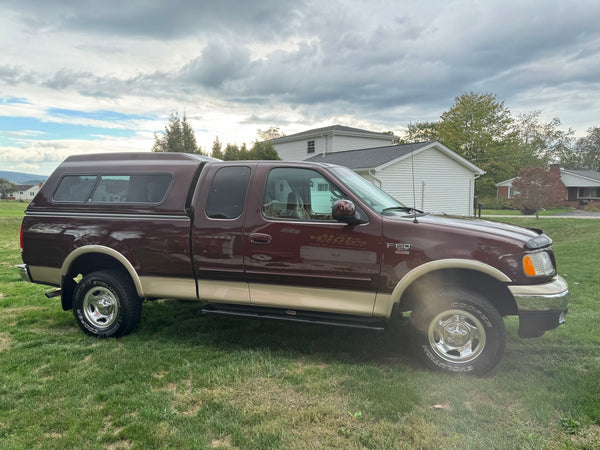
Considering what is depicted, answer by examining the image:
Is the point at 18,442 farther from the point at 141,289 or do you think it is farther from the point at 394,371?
the point at 394,371

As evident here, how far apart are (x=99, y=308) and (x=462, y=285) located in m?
4.03

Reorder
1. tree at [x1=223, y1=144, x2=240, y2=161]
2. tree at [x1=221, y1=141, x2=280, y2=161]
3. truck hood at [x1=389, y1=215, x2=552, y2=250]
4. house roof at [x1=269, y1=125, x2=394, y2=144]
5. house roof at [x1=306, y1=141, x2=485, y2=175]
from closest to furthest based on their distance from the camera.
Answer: truck hood at [x1=389, y1=215, x2=552, y2=250] < house roof at [x1=306, y1=141, x2=485, y2=175] < tree at [x1=221, y1=141, x2=280, y2=161] < tree at [x1=223, y1=144, x2=240, y2=161] < house roof at [x1=269, y1=125, x2=394, y2=144]

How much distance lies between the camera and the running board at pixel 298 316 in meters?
4.03

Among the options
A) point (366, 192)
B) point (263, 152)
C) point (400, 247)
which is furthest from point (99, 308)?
point (263, 152)

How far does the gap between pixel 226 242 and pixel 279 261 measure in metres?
0.60

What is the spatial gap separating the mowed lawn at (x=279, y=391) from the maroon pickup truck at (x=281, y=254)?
0.44 m

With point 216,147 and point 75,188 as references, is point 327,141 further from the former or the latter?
point 75,188

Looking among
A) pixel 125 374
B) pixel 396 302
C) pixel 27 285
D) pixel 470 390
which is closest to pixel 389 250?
pixel 396 302

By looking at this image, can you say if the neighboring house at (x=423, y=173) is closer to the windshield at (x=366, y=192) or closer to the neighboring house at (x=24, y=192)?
the windshield at (x=366, y=192)

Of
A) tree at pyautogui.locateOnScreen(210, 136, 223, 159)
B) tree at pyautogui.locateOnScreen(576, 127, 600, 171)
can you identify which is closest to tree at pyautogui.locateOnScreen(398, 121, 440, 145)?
tree at pyautogui.locateOnScreen(576, 127, 600, 171)

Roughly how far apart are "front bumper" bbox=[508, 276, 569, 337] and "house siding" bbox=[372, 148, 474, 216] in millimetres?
A: 18516

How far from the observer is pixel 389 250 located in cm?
396

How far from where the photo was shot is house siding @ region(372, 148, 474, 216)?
893 inches

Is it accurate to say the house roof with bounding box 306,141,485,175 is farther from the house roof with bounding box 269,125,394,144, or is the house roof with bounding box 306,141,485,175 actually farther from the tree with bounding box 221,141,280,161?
the house roof with bounding box 269,125,394,144
